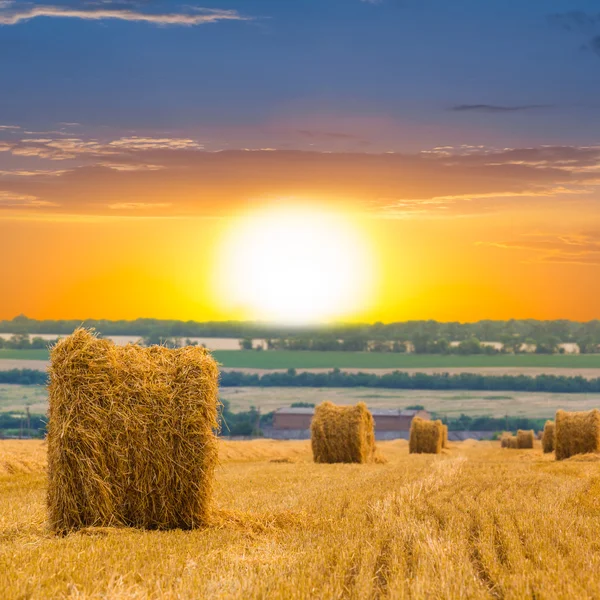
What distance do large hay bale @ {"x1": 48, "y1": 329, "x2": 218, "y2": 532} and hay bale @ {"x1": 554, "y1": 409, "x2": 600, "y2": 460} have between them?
2294cm

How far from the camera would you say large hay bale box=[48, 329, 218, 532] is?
11.5m

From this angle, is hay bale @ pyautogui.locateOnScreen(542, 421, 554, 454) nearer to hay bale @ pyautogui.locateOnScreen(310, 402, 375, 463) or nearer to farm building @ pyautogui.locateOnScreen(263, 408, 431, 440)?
hay bale @ pyautogui.locateOnScreen(310, 402, 375, 463)

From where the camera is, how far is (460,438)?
A: 106812 mm

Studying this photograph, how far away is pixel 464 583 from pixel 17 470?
55.9 ft

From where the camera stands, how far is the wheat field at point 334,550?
788 centimetres

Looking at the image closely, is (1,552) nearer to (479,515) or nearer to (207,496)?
(207,496)

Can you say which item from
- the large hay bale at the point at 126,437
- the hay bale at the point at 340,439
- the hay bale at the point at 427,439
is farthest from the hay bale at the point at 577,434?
the large hay bale at the point at 126,437

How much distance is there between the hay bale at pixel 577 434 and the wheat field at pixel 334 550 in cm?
1652

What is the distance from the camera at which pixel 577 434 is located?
31828 millimetres

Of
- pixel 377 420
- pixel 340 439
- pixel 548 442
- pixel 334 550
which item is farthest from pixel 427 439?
pixel 377 420

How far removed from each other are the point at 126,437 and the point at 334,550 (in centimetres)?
367

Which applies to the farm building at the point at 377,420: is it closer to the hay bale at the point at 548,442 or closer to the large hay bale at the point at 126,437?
the hay bale at the point at 548,442

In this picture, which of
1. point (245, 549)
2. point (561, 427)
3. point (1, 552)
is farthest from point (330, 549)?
point (561, 427)

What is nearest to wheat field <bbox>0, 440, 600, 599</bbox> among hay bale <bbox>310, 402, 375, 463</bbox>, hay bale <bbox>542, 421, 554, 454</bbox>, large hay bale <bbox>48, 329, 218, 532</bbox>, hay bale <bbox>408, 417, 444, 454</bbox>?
large hay bale <bbox>48, 329, 218, 532</bbox>
